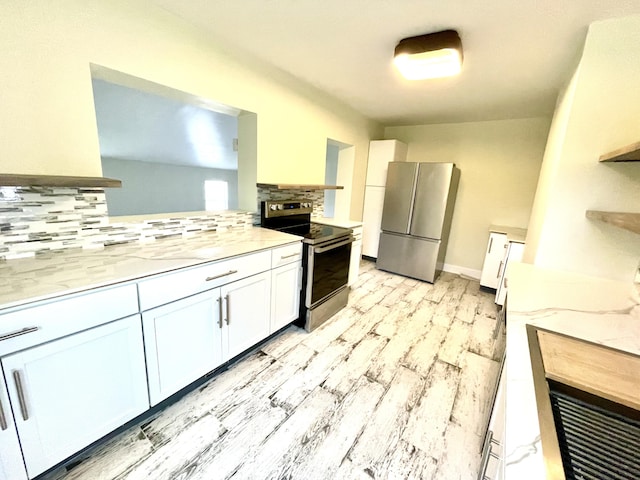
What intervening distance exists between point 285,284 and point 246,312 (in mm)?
413

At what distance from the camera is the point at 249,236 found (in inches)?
83.7

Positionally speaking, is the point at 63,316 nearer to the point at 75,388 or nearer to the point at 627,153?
the point at 75,388

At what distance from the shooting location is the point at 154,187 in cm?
596

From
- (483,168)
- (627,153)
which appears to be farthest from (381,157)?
(627,153)

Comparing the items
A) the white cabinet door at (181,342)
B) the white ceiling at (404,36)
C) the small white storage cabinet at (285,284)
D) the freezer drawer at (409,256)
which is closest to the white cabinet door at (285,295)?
the small white storage cabinet at (285,284)

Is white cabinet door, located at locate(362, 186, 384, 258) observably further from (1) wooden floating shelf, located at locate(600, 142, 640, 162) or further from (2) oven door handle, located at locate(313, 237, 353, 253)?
(1) wooden floating shelf, located at locate(600, 142, 640, 162)

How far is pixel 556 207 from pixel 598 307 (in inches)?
27.9

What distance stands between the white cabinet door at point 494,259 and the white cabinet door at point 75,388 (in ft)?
12.0

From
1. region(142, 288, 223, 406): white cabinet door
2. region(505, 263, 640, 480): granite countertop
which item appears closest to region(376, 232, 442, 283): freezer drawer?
region(505, 263, 640, 480): granite countertop

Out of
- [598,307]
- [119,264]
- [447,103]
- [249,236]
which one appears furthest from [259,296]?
[447,103]

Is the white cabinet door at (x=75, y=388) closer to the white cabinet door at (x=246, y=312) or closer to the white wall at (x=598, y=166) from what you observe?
the white cabinet door at (x=246, y=312)

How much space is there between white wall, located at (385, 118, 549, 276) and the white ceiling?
79cm

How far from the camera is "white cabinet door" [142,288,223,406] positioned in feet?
4.48

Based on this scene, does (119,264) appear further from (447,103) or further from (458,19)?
(447,103)
